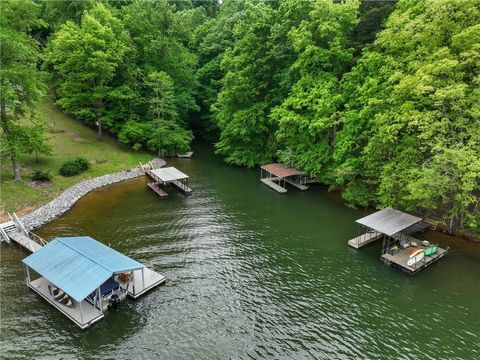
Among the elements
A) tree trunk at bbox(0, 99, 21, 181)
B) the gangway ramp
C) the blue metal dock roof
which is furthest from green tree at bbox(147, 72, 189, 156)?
the blue metal dock roof

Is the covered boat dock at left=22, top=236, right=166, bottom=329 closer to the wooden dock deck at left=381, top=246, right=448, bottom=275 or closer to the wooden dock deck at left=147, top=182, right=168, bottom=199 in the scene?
the wooden dock deck at left=147, top=182, right=168, bottom=199

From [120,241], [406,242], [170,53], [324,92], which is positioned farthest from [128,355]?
[170,53]

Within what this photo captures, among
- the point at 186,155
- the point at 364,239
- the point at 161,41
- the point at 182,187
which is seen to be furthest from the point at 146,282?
the point at 161,41

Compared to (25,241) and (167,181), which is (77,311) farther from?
(167,181)

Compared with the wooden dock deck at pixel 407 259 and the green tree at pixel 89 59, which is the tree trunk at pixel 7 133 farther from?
the wooden dock deck at pixel 407 259

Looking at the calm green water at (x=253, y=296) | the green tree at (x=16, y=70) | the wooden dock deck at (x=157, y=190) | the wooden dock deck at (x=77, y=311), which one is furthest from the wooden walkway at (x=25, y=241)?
the wooden dock deck at (x=157, y=190)

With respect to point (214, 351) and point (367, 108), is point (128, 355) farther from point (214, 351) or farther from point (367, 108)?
point (367, 108)

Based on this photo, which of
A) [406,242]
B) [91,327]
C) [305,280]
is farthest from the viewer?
[406,242]
